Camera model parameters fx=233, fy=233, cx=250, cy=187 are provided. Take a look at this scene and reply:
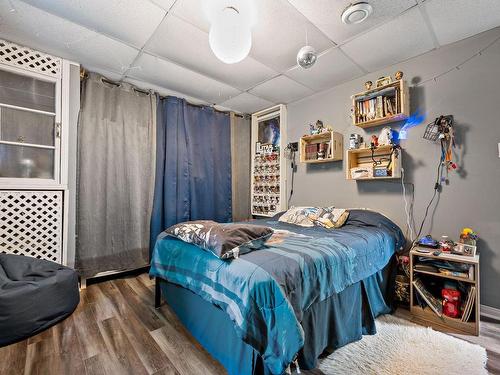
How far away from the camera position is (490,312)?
79.7 inches

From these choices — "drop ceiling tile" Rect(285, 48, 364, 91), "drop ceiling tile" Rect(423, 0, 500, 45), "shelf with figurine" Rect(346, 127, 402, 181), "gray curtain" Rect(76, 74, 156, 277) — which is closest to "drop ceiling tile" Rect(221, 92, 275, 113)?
"drop ceiling tile" Rect(285, 48, 364, 91)

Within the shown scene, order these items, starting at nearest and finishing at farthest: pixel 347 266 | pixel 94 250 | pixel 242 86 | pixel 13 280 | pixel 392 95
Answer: pixel 13 280, pixel 347 266, pixel 392 95, pixel 94 250, pixel 242 86

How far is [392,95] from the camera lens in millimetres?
2498

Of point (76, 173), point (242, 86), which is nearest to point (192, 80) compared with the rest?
point (242, 86)

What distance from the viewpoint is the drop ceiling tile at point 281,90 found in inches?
119

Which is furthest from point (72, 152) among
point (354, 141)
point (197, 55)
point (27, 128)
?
point (354, 141)

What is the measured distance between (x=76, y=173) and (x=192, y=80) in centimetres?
173

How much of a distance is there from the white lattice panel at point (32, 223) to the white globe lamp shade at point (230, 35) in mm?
2169

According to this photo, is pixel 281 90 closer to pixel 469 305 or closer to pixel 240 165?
pixel 240 165

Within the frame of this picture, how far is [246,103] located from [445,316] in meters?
3.44

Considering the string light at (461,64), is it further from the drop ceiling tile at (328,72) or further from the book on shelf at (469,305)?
the book on shelf at (469,305)

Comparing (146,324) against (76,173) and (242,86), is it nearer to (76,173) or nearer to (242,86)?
(76,173)

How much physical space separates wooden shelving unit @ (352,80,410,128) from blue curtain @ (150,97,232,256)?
6.72ft

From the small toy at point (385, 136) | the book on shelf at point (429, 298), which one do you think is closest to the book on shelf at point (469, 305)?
the book on shelf at point (429, 298)
